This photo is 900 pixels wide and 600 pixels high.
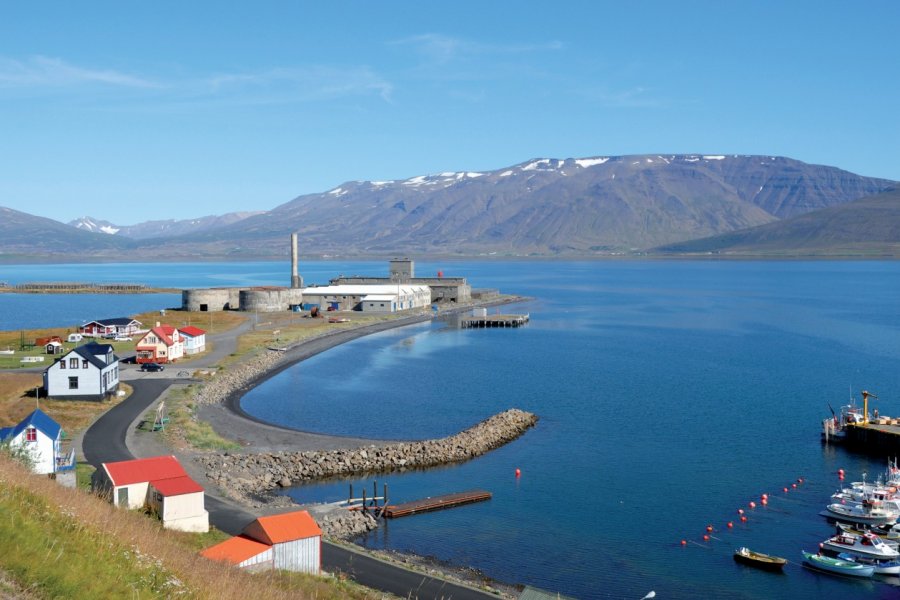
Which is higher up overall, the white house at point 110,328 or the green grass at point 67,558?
the green grass at point 67,558

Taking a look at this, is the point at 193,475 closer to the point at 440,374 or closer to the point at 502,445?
the point at 502,445

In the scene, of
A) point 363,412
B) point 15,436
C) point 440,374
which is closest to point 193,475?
point 15,436

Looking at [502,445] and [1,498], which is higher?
[1,498]

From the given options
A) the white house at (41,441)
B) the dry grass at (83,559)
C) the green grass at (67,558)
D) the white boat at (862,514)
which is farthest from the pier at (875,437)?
the green grass at (67,558)

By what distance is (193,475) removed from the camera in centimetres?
2931

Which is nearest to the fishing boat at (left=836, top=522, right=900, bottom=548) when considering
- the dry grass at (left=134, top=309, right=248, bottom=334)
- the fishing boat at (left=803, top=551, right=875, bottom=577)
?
the fishing boat at (left=803, top=551, right=875, bottom=577)

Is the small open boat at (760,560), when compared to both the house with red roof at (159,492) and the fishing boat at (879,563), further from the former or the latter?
the house with red roof at (159,492)

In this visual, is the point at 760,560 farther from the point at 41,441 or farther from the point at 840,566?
the point at 41,441

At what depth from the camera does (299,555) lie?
20344mm

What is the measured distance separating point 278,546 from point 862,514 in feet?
65.3

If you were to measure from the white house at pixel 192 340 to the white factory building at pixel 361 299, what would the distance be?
127ft

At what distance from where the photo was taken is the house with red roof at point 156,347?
5325 cm

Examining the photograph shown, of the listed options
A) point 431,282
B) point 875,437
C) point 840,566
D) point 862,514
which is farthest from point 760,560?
point 431,282

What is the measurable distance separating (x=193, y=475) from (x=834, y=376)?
46.4 m
